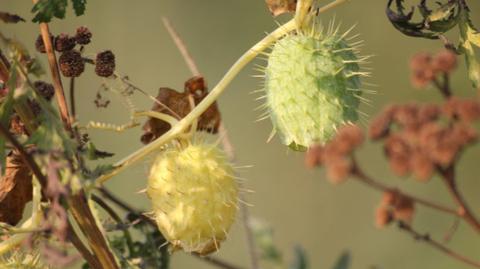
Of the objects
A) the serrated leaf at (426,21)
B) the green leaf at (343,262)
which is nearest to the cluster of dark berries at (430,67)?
the serrated leaf at (426,21)

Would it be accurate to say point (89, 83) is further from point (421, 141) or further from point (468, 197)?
point (421, 141)

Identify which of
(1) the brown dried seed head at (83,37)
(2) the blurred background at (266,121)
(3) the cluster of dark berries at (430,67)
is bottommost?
(2) the blurred background at (266,121)

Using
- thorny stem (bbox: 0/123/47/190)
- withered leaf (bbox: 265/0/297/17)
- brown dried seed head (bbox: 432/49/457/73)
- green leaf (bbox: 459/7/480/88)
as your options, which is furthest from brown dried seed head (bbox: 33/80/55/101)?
brown dried seed head (bbox: 432/49/457/73)

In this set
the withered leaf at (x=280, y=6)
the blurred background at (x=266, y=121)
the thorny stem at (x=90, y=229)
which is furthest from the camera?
the blurred background at (x=266, y=121)

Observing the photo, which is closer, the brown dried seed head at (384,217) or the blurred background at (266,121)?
the brown dried seed head at (384,217)

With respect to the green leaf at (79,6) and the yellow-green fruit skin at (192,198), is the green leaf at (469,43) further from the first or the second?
the green leaf at (79,6)

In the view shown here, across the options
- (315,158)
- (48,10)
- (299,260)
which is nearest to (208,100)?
(48,10)
